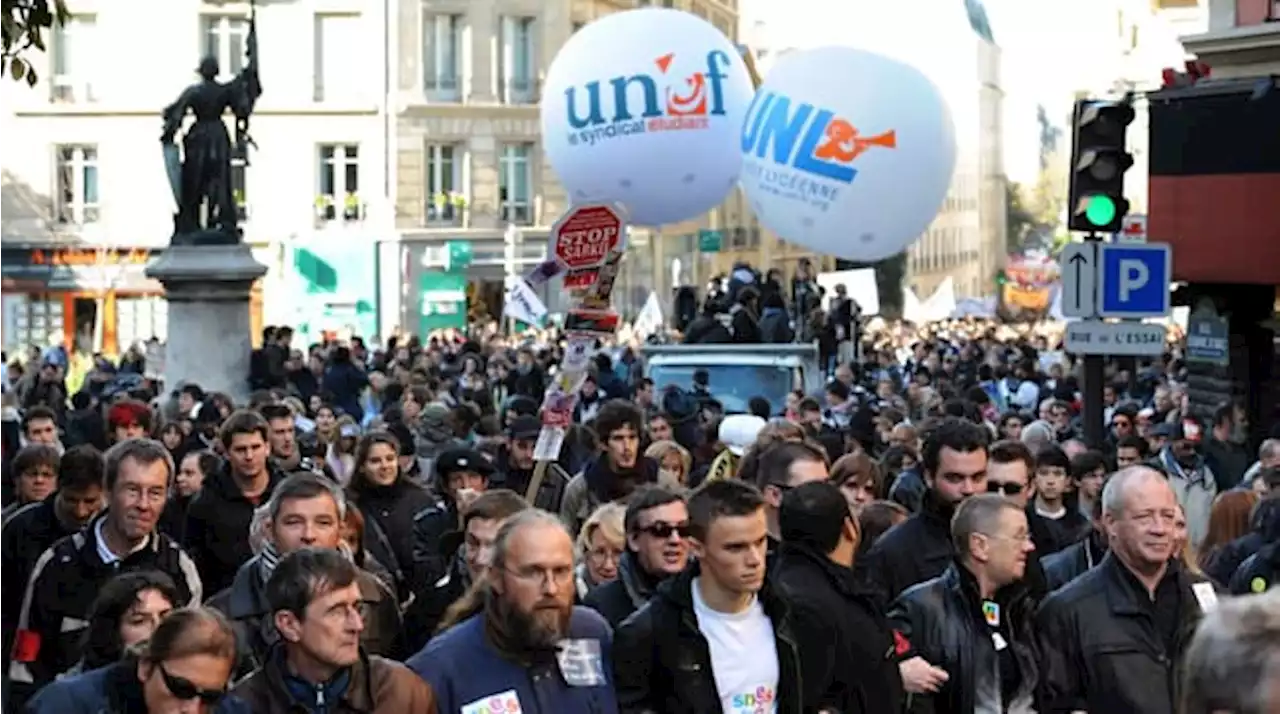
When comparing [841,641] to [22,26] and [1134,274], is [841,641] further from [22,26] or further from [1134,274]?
[1134,274]

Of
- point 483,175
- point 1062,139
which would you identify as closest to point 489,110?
point 483,175

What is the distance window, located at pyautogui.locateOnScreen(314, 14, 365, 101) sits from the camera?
191 ft

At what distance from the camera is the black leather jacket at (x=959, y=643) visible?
295 inches

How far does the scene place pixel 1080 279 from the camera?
1329 cm

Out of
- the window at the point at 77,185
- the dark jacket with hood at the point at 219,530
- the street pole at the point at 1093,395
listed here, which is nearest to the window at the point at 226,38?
the window at the point at 77,185

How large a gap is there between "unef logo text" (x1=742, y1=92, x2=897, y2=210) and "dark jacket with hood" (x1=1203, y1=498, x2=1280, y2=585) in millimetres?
9684

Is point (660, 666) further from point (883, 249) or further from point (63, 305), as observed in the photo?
point (63, 305)

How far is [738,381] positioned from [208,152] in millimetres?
7329

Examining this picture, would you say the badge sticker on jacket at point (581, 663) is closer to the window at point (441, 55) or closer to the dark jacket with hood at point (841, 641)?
the dark jacket with hood at point (841, 641)

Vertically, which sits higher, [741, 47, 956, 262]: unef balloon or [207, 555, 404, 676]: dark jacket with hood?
[741, 47, 956, 262]: unef balloon

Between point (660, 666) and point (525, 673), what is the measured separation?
0.36 m

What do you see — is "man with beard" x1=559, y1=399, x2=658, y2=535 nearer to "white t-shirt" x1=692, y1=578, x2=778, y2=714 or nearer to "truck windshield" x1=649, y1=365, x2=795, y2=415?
"white t-shirt" x1=692, y1=578, x2=778, y2=714

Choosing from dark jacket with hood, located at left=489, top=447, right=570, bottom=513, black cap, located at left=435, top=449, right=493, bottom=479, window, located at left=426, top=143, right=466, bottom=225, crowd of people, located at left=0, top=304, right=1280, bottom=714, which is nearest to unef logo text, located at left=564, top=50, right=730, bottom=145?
dark jacket with hood, located at left=489, top=447, right=570, bottom=513

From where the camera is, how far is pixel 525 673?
6621 mm
